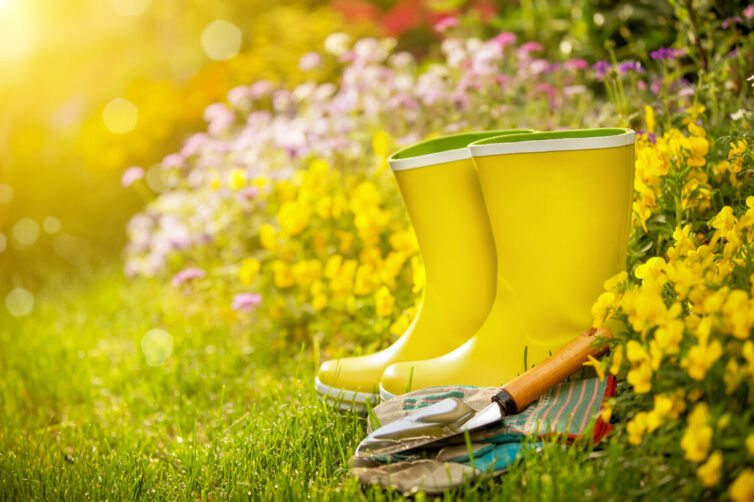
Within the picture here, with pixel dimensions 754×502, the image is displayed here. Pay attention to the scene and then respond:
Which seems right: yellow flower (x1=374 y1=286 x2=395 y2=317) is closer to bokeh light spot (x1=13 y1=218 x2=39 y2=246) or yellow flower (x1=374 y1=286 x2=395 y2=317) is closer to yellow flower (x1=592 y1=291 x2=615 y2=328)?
yellow flower (x1=592 y1=291 x2=615 y2=328)

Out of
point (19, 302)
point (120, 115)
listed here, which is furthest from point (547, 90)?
point (120, 115)

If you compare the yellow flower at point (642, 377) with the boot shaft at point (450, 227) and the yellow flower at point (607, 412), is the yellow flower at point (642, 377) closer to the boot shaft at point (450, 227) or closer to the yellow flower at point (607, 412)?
the yellow flower at point (607, 412)

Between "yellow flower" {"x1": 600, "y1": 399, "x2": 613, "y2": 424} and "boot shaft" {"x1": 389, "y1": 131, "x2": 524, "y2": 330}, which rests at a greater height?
"boot shaft" {"x1": 389, "y1": 131, "x2": 524, "y2": 330}

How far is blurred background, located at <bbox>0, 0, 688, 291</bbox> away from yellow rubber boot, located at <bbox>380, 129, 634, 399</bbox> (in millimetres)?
2711

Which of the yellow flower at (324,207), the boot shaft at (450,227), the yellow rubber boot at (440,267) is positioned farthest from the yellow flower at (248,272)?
the boot shaft at (450,227)

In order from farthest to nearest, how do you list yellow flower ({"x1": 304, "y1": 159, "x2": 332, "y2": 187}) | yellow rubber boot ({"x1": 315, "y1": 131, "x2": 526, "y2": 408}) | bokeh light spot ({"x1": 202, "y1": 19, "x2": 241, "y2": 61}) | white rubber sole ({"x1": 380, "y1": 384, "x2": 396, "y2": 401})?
bokeh light spot ({"x1": 202, "y1": 19, "x2": 241, "y2": 61}), yellow flower ({"x1": 304, "y1": 159, "x2": 332, "y2": 187}), yellow rubber boot ({"x1": 315, "y1": 131, "x2": 526, "y2": 408}), white rubber sole ({"x1": 380, "y1": 384, "x2": 396, "y2": 401})

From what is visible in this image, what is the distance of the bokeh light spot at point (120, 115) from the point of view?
515 centimetres

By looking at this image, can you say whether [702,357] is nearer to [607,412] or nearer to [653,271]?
[607,412]

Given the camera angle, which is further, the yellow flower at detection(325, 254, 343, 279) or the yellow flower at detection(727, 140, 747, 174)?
the yellow flower at detection(325, 254, 343, 279)

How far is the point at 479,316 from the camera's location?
1.60m

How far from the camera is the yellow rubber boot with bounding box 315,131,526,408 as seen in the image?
1.52 meters

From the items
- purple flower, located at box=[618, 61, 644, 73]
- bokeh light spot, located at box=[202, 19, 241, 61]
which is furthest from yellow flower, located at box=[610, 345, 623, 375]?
bokeh light spot, located at box=[202, 19, 241, 61]

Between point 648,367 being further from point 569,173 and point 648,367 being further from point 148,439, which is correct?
point 148,439

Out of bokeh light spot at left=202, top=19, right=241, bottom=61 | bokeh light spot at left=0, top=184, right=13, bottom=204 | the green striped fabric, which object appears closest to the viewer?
the green striped fabric
